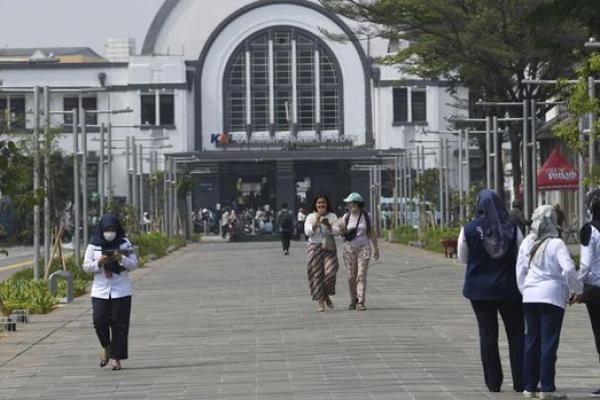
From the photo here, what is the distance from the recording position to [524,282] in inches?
576

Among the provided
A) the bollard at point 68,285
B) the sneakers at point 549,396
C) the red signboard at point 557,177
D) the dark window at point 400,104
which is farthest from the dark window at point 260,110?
the sneakers at point 549,396

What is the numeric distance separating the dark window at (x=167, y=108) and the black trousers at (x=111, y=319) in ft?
300

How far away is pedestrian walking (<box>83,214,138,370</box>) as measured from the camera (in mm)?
18234

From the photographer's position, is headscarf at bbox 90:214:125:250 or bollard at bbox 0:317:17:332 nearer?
headscarf at bbox 90:214:125:250

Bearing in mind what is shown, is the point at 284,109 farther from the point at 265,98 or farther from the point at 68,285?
the point at 68,285

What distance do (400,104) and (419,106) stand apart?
1.35 metres

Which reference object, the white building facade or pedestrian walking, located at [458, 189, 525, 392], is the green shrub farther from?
pedestrian walking, located at [458, 189, 525, 392]

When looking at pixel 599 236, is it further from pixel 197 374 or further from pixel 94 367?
pixel 94 367

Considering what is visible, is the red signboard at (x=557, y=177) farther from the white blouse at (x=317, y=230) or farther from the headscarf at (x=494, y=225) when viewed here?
the headscarf at (x=494, y=225)

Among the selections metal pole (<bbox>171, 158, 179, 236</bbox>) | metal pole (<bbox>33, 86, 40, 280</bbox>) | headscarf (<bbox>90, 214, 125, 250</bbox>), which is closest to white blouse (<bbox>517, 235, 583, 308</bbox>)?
headscarf (<bbox>90, 214, 125, 250</bbox>)

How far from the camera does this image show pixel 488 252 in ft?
49.2

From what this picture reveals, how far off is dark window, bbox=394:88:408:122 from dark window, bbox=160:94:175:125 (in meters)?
13.9

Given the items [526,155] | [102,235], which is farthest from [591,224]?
[526,155]

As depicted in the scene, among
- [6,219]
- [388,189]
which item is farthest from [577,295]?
[388,189]
